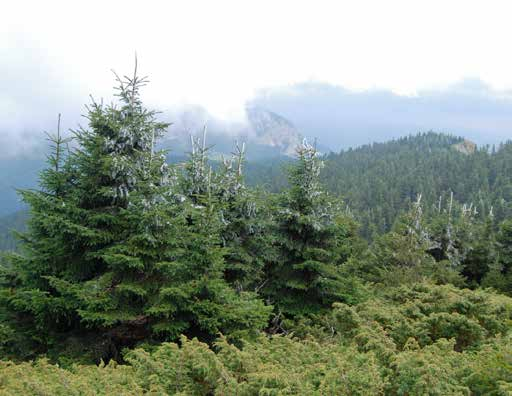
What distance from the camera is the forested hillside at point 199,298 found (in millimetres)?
6254

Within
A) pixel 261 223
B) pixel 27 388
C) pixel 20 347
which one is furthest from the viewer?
pixel 261 223

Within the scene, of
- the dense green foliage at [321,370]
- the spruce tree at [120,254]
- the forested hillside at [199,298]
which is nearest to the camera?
the dense green foliage at [321,370]

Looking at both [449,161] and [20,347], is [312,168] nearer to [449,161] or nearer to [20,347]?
[20,347]

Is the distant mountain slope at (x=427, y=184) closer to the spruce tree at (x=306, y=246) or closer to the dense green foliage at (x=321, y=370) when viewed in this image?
the spruce tree at (x=306, y=246)

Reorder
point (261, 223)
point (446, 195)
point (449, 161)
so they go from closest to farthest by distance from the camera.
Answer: point (261, 223) < point (446, 195) < point (449, 161)

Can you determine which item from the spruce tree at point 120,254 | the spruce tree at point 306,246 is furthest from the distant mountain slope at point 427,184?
the spruce tree at point 120,254

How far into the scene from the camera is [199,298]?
1020 centimetres

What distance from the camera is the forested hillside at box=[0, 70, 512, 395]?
20.5 ft

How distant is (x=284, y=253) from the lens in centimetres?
1467

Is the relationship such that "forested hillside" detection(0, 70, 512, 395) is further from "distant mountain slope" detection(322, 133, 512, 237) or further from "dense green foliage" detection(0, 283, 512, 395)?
"distant mountain slope" detection(322, 133, 512, 237)

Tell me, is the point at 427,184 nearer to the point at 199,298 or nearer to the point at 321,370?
the point at 199,298

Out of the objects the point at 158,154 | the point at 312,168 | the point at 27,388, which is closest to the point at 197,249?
the point at 158,154

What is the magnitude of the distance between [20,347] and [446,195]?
130m

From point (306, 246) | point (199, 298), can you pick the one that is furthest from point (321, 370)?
point (306, 246)
